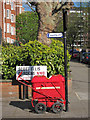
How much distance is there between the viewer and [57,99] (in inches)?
276

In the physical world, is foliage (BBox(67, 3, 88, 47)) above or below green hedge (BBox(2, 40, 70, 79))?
above

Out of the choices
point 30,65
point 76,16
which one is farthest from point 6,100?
point 76,16

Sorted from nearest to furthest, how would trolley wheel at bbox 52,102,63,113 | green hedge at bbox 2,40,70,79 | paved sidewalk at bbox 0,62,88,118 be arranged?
1. paved sidewalk at bbox 0,62,88,118
2. trolley wheel at bbox 52,102,63,113
3. green hedge at bbox 2,40,70,79

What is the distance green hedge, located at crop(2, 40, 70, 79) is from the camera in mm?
8836

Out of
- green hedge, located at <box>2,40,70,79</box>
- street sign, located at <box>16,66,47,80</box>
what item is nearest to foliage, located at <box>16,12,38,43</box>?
green hedge, located at <box>2,40,70,79</box>

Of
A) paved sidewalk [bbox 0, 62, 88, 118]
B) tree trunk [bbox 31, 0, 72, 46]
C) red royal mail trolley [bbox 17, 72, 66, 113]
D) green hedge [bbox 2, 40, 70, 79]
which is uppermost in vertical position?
tree trunk [bbox 31, 0, 72, 46]

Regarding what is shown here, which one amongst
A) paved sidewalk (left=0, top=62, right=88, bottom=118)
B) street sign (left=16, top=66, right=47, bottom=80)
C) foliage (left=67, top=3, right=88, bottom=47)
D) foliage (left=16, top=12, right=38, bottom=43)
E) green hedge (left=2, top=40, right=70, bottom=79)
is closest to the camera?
paved sidewalk (left=0, top=62, right=88, bottom=118)

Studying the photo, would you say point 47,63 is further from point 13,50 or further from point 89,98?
point 89,98

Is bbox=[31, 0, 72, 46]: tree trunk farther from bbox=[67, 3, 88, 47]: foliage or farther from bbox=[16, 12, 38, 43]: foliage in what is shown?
bbox=[67, 3, 88, 47]: foliage

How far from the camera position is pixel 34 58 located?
8.73 metres

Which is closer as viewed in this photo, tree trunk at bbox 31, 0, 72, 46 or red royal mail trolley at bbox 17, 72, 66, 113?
red royal mail trolley at bbox 17, 72, 66, 113

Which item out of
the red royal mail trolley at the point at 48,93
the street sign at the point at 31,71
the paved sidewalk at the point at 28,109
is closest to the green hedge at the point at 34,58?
the street sign at the point at 31,71

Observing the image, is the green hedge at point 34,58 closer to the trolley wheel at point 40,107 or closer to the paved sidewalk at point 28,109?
the paved sidewalk at point 28,109

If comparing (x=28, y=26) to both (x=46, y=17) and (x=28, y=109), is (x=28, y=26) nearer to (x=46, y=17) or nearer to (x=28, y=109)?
(x=46, y=17)
